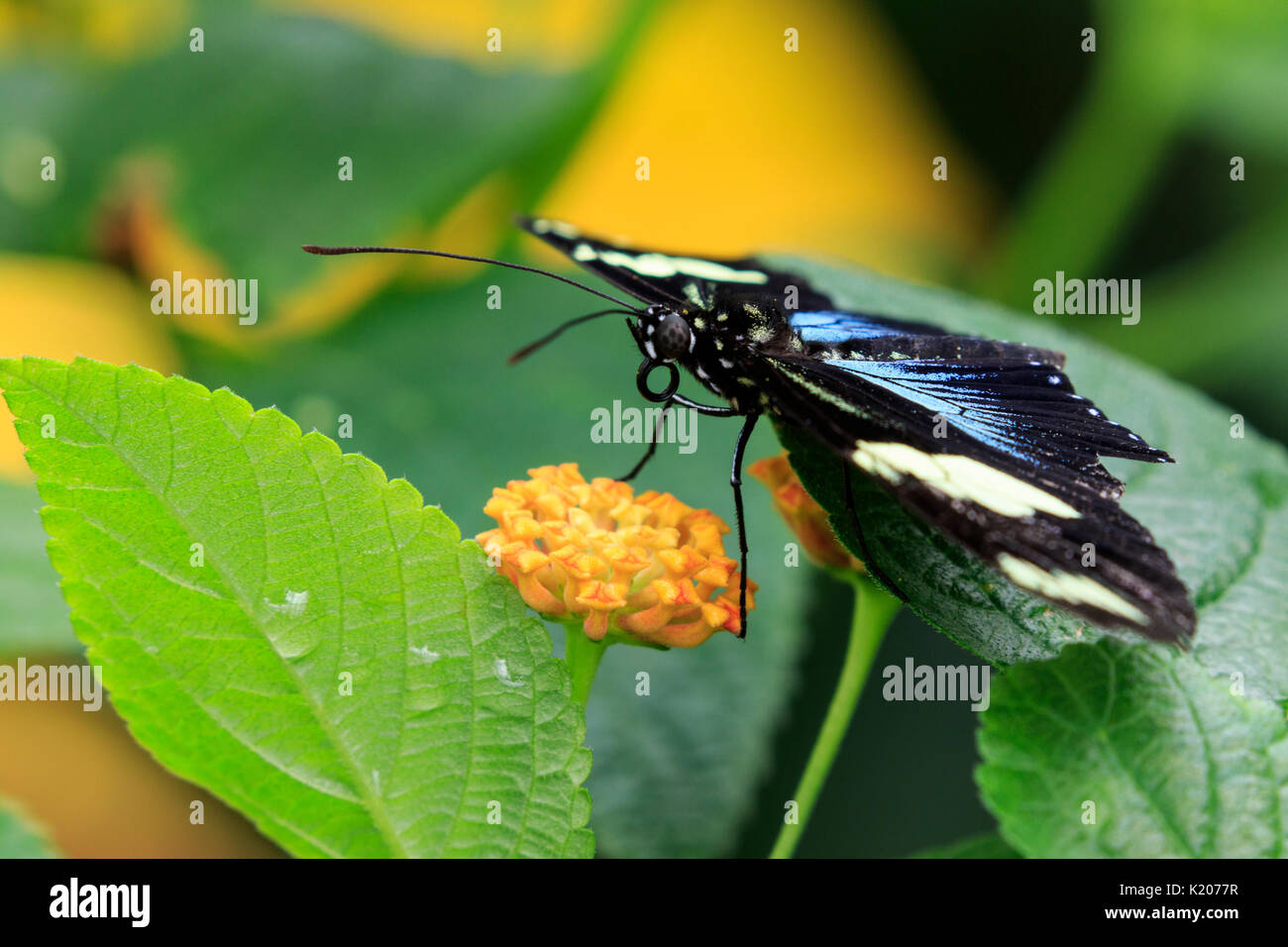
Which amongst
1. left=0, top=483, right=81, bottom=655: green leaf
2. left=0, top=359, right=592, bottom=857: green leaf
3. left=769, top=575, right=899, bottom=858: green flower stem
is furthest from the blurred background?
left=0, top=359, right=592, bottom=857: green leaf

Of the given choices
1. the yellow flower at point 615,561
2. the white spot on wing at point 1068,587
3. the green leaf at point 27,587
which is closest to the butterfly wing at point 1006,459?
the white spot on wing at point 1068,587

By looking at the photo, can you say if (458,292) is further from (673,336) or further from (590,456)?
(673,336)

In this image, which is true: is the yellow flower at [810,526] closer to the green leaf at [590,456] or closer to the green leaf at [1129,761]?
the green leaf at [1129,761]

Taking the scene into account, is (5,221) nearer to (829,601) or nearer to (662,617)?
(829,601)

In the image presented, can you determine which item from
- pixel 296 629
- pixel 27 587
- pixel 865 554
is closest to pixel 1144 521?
pixel 865 554

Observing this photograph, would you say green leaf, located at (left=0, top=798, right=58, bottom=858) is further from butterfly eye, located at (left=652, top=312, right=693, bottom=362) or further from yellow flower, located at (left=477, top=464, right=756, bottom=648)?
butterfly eye, located at (left=652, top=312, right=693, bottom=362)
